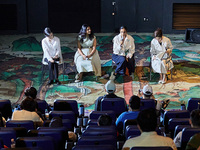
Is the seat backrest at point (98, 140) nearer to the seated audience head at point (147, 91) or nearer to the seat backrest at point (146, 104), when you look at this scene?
the seat backrest at point (146, 104)

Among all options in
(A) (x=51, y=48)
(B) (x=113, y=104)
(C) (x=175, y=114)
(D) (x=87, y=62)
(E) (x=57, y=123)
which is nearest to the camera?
(E) (x=57, y=123)

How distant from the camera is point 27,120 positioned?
5.29m

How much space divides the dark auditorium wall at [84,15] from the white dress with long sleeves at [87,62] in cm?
483

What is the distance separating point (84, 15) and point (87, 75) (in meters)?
5.02

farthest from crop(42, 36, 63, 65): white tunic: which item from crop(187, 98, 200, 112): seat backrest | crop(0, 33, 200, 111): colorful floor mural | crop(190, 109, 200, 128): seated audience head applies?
crop(190, 109, 200, 128): seated audience head

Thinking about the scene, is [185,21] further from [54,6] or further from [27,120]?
[27,120]

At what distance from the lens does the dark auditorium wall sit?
48.2ft

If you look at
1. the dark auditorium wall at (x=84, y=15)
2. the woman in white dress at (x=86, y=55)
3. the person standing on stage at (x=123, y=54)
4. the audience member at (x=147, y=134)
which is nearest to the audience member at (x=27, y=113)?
the audience member at (x=147, y=134)

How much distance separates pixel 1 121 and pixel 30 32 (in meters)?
9.73

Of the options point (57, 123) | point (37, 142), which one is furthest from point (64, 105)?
point (37, 142)

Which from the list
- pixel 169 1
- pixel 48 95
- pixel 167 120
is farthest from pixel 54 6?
pixel 167 120

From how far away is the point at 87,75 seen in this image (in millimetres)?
10289

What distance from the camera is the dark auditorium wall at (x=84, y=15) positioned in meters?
14.7

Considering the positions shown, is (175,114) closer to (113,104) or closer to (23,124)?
(113,104)
